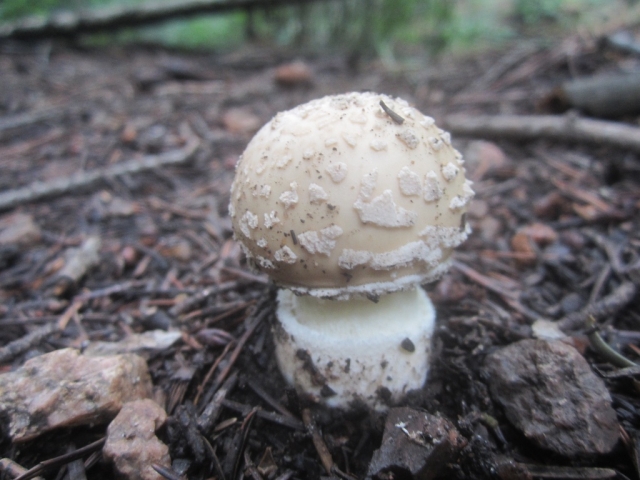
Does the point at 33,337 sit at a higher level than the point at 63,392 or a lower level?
lower

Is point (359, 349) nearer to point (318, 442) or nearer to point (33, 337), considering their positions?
point (318, 442)

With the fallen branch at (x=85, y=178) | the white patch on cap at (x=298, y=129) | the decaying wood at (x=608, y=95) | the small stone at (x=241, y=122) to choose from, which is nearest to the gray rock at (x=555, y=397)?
the white patch on cap at (x=298, y=129)

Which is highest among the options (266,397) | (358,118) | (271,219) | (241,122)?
(358,118)

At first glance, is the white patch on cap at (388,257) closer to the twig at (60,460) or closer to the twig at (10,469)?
the twig at (60,460)

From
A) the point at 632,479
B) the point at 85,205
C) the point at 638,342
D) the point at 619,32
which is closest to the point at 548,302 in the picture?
the point at 638,342

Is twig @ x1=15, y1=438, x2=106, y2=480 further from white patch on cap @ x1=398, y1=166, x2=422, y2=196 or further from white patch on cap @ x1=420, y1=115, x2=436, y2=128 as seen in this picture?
white patch on cap @ x1=420, y1=115, x2=436, y2=128

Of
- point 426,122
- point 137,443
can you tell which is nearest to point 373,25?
point 426,122
